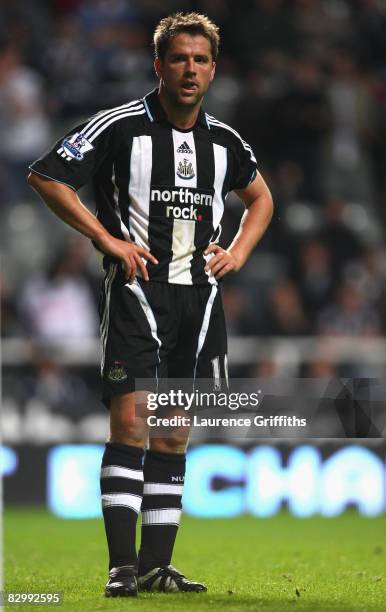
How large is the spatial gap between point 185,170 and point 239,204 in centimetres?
652

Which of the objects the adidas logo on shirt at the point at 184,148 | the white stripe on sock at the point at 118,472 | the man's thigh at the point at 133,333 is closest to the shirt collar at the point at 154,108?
the adidas logo on shirt at the point at 184,148

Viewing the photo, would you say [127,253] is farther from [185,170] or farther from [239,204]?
[239,204]

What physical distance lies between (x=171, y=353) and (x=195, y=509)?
Answer: 432 centimetres

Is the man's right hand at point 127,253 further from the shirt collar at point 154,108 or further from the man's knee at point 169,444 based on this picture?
the man's knee at point 169,444

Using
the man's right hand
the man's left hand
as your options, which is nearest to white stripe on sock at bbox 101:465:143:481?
the man's right hand

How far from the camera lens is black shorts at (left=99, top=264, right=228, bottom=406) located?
15.9ft

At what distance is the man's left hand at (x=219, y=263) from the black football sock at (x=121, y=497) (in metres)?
0.76

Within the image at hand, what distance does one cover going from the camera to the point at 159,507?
505 centimetres

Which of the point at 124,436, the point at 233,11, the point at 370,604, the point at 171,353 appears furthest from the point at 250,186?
the point at 233,11

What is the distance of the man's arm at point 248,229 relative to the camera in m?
5.07

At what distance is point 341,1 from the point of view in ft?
43.8

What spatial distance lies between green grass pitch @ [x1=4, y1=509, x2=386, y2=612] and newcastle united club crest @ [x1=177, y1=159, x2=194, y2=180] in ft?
5.23

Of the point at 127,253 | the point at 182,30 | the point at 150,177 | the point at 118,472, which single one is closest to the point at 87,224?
the point at 127,253

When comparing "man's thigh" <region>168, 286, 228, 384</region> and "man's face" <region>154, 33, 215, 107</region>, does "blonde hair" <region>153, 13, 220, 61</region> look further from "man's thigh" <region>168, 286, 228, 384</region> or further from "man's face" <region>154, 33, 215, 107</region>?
"man's thigh" <region>168, 286, 228, 384</region>
